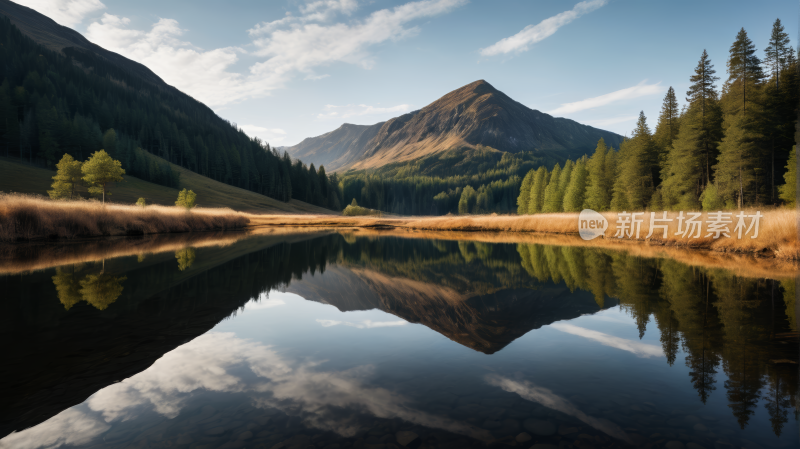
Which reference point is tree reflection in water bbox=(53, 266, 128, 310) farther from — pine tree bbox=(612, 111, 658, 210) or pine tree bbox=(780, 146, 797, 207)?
pine tree bbox=(612, 111, 658, 210)

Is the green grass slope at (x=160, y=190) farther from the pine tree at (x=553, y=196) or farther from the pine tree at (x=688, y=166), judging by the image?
the pine tree at (x=688, y=166)

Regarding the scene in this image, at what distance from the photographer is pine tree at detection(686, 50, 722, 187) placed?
1829 inches

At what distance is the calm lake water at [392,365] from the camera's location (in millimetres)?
3832

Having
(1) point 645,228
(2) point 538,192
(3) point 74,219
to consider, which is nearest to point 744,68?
(1) point 645,228

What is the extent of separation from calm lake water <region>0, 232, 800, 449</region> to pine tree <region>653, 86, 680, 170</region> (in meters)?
54.3

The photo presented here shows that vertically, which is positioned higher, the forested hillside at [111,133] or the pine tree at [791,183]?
the forested hillside at [111,133]

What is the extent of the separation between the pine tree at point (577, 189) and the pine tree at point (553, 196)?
620 cm

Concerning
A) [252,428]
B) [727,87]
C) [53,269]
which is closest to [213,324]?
[252,428]

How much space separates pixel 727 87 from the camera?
49.7 meters

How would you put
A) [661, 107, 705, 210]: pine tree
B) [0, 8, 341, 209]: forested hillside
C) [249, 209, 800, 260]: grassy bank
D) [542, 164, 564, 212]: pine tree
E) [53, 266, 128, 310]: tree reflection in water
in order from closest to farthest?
1. [53, 266, 128, 310]: tree reflection in water
2. [249, 209, 800, 260]: grassy bank
3. [661, 107, 705, 210]: pine tree
4. [542, 164, 564, 212]: pine tree
5. [0, 8, 341, 209]: forested hillside

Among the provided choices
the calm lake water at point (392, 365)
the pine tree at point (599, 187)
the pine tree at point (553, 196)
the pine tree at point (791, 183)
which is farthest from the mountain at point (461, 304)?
the pine tree at point (553, 196)

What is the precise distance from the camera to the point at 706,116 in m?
46.7

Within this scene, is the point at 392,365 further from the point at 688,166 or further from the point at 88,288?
the point at 688,166

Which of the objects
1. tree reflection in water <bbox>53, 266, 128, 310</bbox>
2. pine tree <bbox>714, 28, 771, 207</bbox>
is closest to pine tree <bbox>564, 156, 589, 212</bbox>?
pine tree <bbox>714, 28, 771, 207</bbox>
